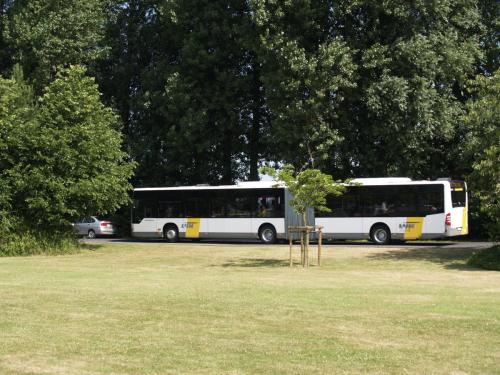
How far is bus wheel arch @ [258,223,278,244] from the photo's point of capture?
115 feet

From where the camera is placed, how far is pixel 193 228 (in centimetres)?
3719

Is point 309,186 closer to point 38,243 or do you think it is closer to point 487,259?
point 487,259

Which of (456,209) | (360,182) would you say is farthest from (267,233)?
(456,209)

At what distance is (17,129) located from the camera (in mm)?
27406

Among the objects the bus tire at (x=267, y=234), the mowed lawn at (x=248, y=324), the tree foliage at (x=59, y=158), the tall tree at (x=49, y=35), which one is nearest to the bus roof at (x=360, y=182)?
the bus tire at (x=267, y=234)

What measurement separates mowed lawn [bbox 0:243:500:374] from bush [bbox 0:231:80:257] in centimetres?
1068

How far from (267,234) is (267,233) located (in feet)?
0.19

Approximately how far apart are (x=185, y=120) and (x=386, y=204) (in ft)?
41.8

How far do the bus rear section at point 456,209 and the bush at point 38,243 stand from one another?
16.7 metres

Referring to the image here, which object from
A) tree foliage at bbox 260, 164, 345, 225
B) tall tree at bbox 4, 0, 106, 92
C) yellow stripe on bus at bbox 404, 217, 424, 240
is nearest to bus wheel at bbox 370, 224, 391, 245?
yellow stripe on bus at bbox 404, 217, 424, 240

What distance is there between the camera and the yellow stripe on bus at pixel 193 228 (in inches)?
1459

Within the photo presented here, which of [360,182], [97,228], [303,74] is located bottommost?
[97,228]

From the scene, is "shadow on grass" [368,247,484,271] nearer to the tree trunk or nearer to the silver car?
the tree trunk

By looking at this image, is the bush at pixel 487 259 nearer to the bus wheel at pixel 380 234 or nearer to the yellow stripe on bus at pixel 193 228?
the bus wheel at pixel 380 234
